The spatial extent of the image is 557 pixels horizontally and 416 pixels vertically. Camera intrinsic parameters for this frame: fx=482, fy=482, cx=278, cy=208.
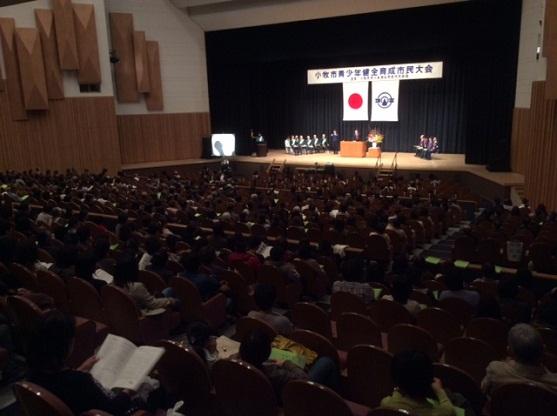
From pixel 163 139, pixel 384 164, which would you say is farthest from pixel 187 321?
pixel 163 139

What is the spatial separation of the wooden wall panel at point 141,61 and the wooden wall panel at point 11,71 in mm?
4377

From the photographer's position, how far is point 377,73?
1945cm

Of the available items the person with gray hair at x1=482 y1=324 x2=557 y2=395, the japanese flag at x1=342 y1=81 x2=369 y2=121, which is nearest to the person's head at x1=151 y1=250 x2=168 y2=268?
the person with gray hair at x1=482 y1=324 x2=557 y2=395

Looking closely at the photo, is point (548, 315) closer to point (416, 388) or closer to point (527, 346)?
point (527, 346)

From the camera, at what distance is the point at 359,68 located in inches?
784

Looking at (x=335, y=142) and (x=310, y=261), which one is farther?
(x=335, y=142)

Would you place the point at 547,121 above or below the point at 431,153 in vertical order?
above

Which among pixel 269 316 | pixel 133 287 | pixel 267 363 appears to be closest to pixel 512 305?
pixel 269 316

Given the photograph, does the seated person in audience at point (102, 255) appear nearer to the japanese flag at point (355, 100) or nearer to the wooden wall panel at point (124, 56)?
the wooden wall panel at point (124, 56)

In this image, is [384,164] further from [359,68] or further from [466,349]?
[466,349]

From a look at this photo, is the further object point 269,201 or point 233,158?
point 233,158

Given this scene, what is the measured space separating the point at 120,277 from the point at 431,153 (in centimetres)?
1720

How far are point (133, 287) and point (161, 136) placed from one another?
16.3m

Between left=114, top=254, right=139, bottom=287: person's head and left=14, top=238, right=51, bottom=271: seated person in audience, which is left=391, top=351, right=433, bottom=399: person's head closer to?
left=114, top=254, right=139, bottom=287: person's head
